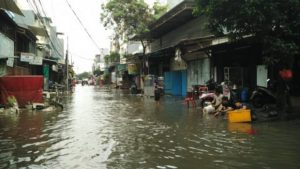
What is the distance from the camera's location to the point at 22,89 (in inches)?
855

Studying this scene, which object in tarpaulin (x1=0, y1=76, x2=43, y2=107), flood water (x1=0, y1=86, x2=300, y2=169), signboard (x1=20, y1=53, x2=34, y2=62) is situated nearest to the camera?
flood water (x1=0, y1=86, x2=300, y2=169)

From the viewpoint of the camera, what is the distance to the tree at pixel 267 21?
1383cm

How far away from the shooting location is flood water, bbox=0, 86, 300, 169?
8352 millimetres

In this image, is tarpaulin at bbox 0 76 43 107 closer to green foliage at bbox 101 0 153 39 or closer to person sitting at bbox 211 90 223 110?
person sitting at bbox 211 90 223 110

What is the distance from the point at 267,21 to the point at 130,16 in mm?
29188

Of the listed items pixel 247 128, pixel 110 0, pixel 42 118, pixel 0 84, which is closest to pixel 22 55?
pixel 0 84

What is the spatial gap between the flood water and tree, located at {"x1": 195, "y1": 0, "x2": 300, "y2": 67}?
2.59 m

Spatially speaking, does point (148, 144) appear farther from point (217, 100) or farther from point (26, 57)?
point (26, 57)

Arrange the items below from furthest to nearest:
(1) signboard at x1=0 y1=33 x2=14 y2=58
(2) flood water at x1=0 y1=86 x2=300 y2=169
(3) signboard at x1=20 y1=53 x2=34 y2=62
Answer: (3) signboard at x1=20 y1=53 x2=34 y2=62 < (1) signboard at x1=0 y1=33 x2=14 y2=58 < (2) flood water at x1=0 y1=86 x2=300 y2=169

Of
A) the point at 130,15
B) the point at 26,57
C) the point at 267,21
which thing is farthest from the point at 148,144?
the point at 130,15

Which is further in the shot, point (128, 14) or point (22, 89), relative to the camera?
point (128, 14)

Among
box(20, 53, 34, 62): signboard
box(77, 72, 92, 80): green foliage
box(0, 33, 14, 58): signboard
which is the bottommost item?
box(20, 53, 34, 62): signboard

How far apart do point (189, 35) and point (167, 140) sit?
2237 cm

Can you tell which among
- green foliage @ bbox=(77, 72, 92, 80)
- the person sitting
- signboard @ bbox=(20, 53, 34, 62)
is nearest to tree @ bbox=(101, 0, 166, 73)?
signboard @ bbox=(20, 53, 34, 62)
